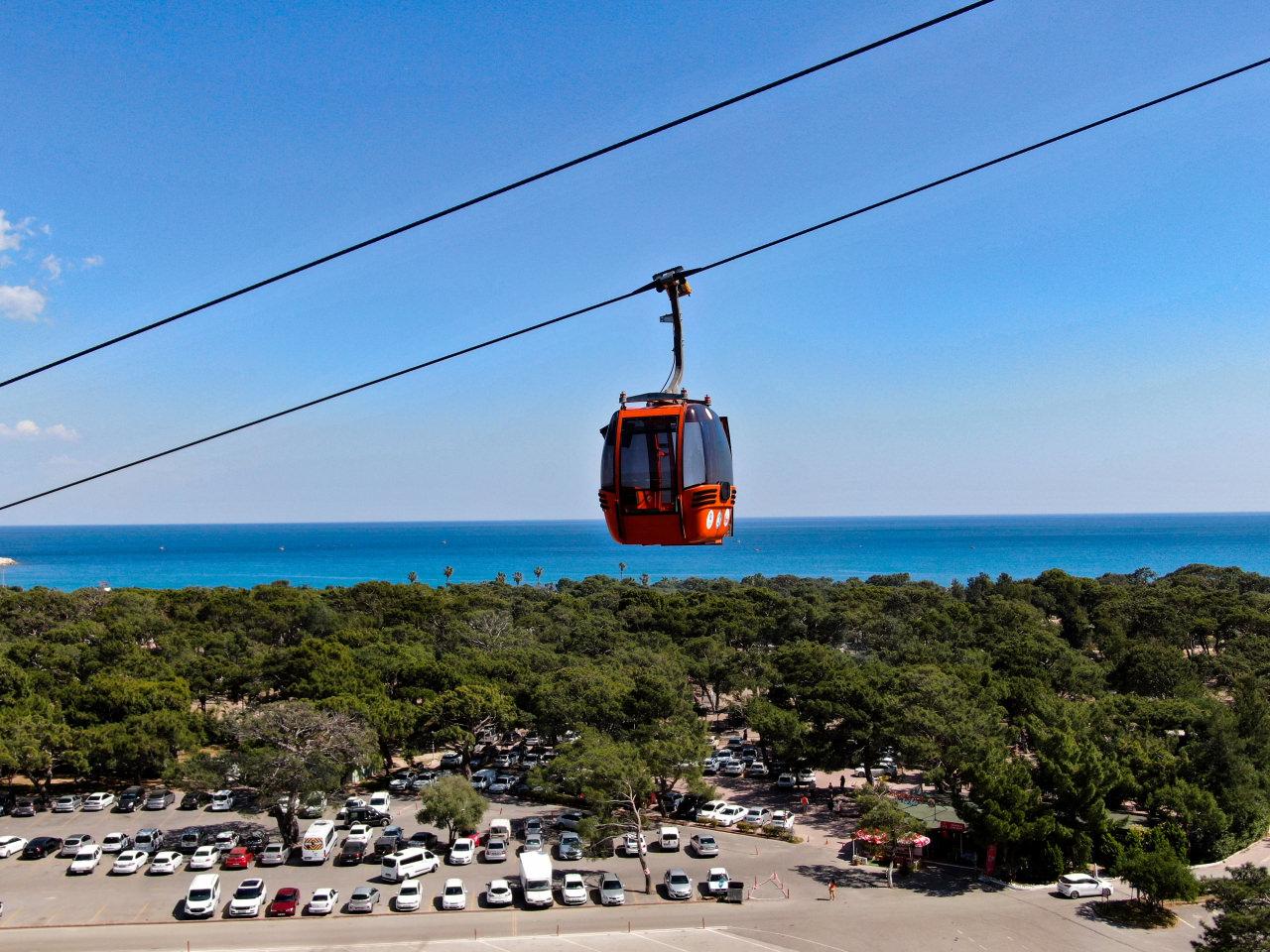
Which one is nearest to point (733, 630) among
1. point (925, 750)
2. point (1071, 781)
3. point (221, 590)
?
point (925, 750)

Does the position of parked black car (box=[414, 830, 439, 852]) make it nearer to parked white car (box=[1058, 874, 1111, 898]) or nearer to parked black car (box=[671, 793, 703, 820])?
parked black car (box=[671, 793, 703, 820])

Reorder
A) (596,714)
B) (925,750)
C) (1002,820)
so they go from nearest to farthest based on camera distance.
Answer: (1002,820), (925,750), (596,714)

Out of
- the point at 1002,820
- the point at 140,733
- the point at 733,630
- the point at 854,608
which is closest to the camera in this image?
the point at 1002,820

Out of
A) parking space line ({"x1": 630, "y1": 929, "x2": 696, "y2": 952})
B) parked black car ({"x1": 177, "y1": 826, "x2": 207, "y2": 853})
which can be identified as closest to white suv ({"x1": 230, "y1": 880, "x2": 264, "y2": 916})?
parked black car ({"x1": 177, "y1": 826, "x2": 207, "y2": 853})

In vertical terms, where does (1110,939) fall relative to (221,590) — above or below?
below

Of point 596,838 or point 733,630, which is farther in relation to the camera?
point 733,630

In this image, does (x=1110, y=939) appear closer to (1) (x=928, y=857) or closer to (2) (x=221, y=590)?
(1) (x=928, y=857)
